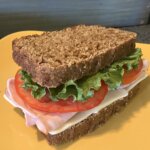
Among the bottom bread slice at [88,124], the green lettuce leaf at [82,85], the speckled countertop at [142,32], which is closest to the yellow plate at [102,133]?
the bottom bread slice at [88,124]

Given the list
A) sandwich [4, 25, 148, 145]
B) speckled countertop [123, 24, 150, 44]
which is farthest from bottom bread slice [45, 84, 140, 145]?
speckled countertop [123, 24, 150, 44]

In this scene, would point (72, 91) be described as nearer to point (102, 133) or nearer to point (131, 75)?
point (102, 133)

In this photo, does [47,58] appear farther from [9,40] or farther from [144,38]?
[144,38]

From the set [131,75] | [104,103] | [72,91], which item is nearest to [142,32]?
[131,75]

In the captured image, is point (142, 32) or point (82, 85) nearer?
point (82, 85)

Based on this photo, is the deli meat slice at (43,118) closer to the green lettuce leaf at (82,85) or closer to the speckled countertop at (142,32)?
the green lettuce leaf at (82,85)

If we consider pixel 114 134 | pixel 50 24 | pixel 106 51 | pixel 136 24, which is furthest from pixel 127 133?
pixel 136 24
